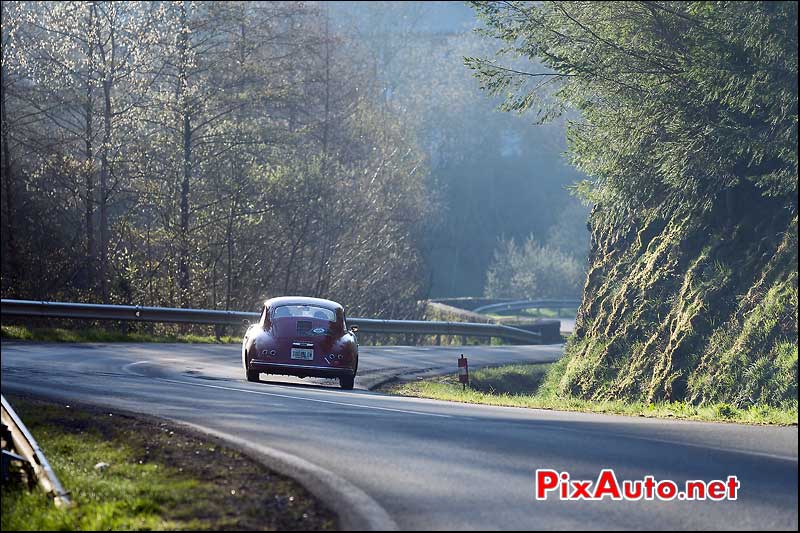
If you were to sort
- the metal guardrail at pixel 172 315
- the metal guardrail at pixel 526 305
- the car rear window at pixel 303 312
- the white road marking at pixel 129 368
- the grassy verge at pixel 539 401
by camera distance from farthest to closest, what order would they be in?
the metal guardrail at pixel 526 305, the metal guardrail at pixel 172 315, the car rear window at pixel 303 312, the white road marking at pixel 129 368, the grassy verge at pixel 539 401

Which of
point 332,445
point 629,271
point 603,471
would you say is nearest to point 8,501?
point 332,445

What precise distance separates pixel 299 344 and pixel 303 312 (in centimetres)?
76

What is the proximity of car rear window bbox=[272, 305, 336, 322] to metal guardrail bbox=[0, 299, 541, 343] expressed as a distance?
214 centimetres

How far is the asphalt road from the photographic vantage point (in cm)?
784

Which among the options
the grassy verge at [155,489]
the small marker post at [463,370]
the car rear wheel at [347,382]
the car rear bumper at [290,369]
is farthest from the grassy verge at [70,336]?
the grassy verge at [155,489]

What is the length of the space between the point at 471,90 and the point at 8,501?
89719 mm

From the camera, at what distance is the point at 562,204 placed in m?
98.4

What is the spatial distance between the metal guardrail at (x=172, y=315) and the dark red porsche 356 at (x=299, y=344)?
7.37ft

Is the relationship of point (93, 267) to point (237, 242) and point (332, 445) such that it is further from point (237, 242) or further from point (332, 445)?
point (332, 445)

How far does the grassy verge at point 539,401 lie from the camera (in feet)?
46.9

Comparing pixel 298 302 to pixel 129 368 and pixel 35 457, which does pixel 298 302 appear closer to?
pixel 129 368

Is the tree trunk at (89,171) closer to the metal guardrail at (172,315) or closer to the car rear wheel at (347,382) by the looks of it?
the metal guardrail at (172,315)

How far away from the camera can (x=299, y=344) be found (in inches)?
748

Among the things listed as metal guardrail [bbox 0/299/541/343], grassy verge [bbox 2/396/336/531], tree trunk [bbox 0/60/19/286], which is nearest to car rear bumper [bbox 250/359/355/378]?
metal guardrail [bbox 0/299/541/343]
